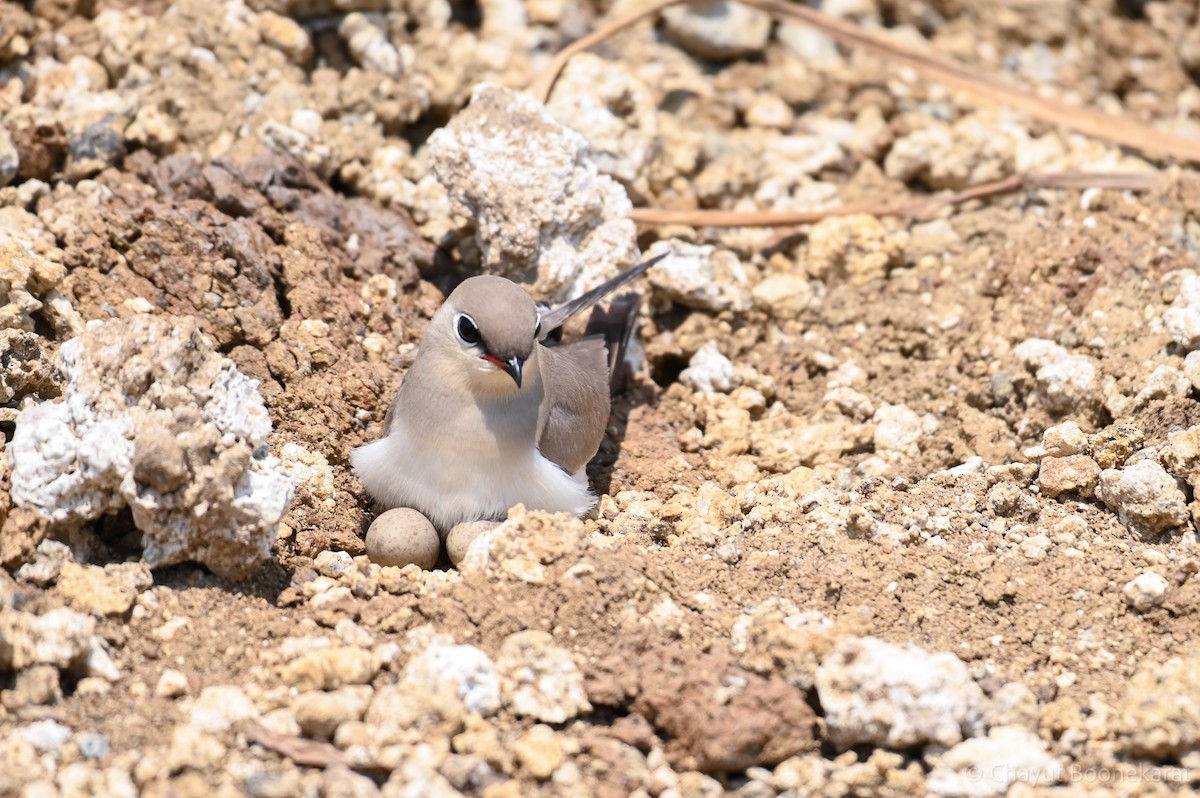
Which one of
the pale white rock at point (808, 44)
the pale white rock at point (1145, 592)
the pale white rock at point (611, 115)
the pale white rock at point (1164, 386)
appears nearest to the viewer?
the pale white rock at point (1145, 592)

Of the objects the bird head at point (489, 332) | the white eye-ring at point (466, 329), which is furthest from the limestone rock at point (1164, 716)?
the white eye-ring at point (466, 329)

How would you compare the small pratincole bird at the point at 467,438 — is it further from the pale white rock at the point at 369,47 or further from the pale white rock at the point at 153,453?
the pale white rock at the point at 369,47

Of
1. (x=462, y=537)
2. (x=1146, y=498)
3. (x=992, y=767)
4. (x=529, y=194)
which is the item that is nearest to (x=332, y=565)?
(x=462, y=537)

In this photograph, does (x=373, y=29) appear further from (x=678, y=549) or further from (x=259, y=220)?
(x=678, y=549)

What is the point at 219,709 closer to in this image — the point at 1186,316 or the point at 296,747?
the point at 296,747

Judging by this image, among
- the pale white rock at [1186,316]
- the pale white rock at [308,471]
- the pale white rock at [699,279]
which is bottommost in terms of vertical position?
the pale white rock at [308,471]

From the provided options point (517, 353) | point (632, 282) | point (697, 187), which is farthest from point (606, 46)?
point (517, 353)
